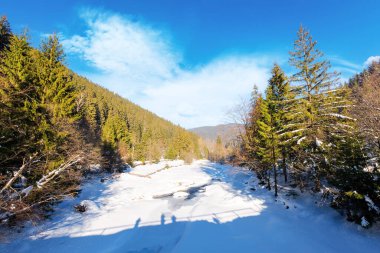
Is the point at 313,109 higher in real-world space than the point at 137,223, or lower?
higher

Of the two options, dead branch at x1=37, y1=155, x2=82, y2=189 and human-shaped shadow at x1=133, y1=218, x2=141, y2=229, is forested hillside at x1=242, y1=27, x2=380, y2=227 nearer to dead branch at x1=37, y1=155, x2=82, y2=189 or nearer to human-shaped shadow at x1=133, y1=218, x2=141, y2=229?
human-shaped shadow at x1=133, y1=218, x2=141, y2=229

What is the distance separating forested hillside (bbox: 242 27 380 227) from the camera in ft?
36.2

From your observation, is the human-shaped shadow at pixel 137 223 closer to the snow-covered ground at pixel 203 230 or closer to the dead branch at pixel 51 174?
the snow-covered ground at pixel 203 230

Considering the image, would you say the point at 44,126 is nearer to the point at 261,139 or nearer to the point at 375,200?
the point at 261,139

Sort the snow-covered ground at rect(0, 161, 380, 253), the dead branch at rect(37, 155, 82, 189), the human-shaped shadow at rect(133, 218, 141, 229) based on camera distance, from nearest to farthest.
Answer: the snow-covered ground at rect(0, 161, 380, 253) < the dead branch at rect(37, 155, 82, 189) < the human-shaped shadow at rect(133, 218, 141, 229)

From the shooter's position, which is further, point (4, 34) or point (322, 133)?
point (4, 34)

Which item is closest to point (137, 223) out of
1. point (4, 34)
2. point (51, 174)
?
point (51, 174)

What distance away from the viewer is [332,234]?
1091cm

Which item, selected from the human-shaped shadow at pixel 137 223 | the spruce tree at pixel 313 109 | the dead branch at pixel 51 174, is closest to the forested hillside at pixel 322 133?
the spruce tree at pixel 313 109

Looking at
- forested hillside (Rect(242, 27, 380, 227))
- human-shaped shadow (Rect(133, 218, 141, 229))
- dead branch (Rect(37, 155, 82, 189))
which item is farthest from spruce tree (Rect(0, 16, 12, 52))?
forested hillside (Rect(242, 27, 380, 227))

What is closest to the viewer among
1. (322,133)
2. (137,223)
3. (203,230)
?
(203,230)

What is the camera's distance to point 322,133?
16.4 meters

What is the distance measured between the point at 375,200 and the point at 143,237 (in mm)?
11098

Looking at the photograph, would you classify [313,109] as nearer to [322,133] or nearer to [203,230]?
[322,133]
